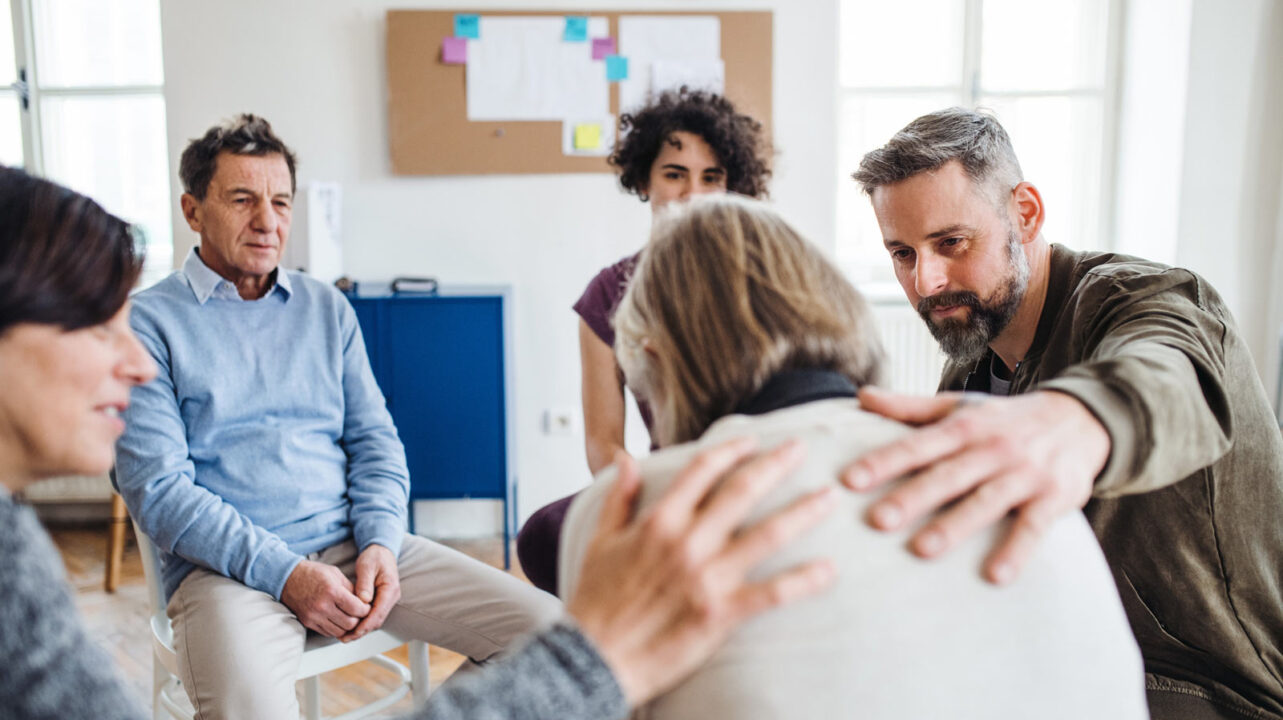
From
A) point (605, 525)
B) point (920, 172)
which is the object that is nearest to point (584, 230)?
point (920, 172)

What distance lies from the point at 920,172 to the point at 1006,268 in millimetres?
211

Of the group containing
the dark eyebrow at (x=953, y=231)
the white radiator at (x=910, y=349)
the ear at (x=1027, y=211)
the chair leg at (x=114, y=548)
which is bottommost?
the chair leg at (x=114, y=548)

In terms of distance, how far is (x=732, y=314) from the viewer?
80 cm

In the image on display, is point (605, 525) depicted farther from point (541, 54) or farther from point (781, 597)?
point (541, 54)

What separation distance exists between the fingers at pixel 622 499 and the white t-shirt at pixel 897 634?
1cm

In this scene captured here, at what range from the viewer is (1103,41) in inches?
159

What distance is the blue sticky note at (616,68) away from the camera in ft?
11.7

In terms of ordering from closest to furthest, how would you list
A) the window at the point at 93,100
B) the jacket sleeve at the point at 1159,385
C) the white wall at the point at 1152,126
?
the jacket sleeve at the point at 1159,385, the white wall at the point at 1152,126, the window at the point at 93,100

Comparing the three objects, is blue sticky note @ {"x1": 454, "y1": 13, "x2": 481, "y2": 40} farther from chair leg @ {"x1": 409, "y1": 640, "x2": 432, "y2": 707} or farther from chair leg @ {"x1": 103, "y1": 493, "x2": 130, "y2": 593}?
chair leg @ {"x1": 409, "y1": 640, "x2": 432, "y2": 707}

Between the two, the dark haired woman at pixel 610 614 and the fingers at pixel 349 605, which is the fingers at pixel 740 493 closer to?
the dark haired woman at pixel 610 614

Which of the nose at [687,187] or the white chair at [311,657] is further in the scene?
the nose at [687,187]

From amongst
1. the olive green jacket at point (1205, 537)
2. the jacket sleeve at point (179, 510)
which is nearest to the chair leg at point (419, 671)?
the jacket sleeve at point (179, 510)

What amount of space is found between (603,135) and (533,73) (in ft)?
1.25

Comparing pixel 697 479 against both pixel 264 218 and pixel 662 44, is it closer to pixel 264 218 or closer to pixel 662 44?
pixel 264 218
